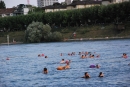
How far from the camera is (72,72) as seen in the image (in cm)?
5688

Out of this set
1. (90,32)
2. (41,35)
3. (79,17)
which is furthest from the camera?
(79,17)

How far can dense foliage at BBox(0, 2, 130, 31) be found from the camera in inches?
5891

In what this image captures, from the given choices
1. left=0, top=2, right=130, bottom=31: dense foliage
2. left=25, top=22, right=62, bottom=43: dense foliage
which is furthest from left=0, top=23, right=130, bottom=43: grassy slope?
left=25, top=22, right=62, bottom=43: dense foliage

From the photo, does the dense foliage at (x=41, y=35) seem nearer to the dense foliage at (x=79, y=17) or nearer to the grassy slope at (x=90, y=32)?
the grassy slope at (x=90, y=32)

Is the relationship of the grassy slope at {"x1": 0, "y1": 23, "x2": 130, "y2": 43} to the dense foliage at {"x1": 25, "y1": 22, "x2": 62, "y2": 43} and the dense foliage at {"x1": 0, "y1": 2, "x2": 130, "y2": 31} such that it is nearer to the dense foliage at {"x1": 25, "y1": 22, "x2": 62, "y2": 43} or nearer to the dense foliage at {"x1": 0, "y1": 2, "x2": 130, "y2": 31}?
the dense foliage at {"x1": 0, "y1": 2, "x2": 130, "y2": 31}

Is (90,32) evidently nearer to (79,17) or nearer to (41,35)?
(41,35)

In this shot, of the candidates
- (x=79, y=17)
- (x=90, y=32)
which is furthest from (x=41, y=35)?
(x=79, y=17)

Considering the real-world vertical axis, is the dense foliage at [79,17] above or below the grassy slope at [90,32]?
above

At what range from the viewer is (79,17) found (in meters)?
163

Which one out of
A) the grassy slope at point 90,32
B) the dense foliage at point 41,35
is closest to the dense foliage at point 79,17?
the grassy slope at point 90,32

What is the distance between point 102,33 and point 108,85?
321 feet

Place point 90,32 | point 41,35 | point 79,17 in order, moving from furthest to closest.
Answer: point 79,17 < point 90,32 < point 41,35

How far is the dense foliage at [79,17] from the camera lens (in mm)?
149625

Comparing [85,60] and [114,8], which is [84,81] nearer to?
[85,60]
